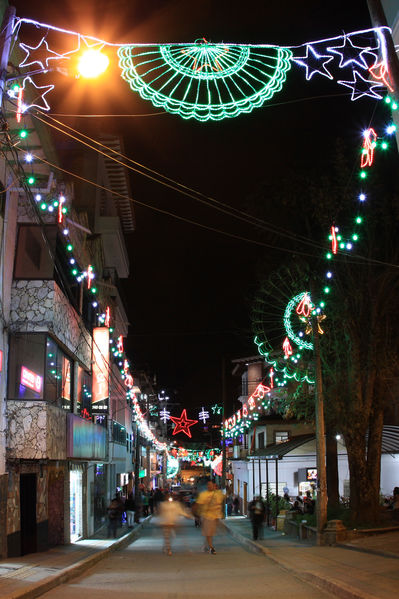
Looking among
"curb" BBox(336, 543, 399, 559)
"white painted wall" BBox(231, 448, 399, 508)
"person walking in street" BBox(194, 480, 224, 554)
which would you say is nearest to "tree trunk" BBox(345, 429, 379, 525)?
"curb" BBox(336, 543, 399, 559)

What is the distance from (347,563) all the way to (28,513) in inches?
375

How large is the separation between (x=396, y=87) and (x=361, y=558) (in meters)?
10.3

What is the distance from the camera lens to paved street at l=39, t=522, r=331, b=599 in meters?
10.7

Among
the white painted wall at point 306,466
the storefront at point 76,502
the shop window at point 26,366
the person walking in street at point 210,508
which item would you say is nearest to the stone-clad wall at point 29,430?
the shop window at point 26,366

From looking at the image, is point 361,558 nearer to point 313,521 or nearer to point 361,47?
point 313,521

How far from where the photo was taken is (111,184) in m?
39.2

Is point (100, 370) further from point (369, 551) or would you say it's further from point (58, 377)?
point (369, 551)

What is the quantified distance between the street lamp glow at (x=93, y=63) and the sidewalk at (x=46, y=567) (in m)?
8.01

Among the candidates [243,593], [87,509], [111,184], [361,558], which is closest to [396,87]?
[243,593]

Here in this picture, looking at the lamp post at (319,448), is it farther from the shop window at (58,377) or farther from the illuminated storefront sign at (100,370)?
the illuminated storefront sign at (100,370)

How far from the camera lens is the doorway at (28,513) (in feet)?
60.6

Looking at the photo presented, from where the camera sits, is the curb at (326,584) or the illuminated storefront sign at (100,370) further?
the illuminated storefront sign at (100,370)

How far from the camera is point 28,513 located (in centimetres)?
1864

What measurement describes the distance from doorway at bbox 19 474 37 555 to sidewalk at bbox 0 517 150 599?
0.50 m
